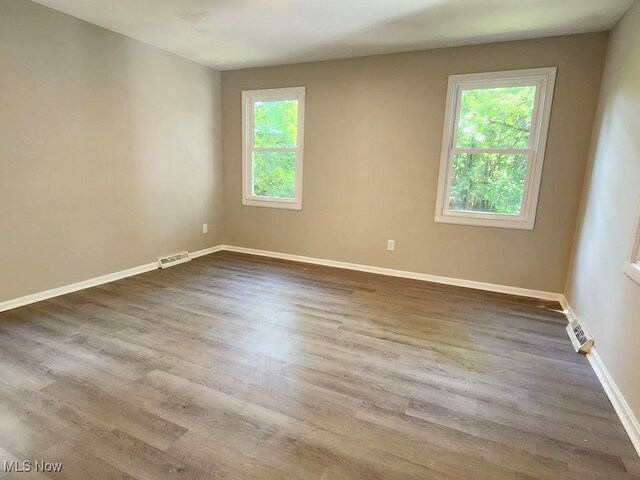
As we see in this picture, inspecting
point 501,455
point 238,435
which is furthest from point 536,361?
point 238,435

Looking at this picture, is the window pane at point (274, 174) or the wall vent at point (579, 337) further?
the window pane at point (274, 174)

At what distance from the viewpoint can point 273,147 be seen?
15.2ft

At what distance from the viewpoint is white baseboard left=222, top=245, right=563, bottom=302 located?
356cm

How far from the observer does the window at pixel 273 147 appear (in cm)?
441

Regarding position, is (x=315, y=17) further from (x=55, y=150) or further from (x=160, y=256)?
(x=160, y=256)

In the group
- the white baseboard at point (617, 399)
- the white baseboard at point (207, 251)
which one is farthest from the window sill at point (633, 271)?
the white baseboard at point (207, 251)

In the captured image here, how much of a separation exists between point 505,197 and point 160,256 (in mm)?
3969

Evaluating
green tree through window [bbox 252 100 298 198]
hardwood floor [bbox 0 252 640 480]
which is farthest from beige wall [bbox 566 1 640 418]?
green tree through window [bbox 252 100 298 198]

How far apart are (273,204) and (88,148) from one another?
2.16m

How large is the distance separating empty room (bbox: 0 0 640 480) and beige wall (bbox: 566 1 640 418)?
1.0 inches

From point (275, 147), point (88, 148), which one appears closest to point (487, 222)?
point (275, 147)

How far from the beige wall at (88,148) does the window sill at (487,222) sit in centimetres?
321

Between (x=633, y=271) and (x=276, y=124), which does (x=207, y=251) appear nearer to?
(x=276, y=124)

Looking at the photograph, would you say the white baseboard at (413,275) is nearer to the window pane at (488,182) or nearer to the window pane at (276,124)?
the window pane at (488,182)
